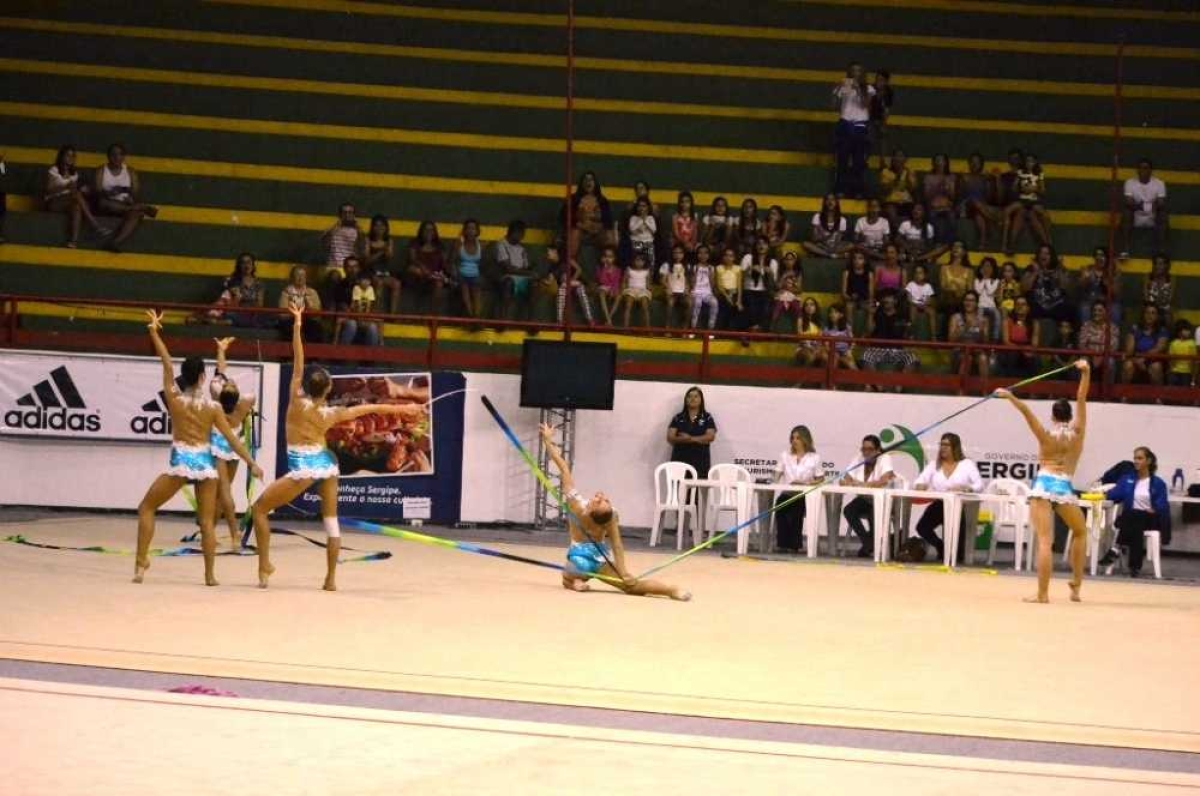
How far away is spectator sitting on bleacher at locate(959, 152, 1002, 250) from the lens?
73.4 ft

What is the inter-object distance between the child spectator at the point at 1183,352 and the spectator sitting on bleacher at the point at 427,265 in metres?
8.46

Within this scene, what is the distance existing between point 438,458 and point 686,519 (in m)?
2.75

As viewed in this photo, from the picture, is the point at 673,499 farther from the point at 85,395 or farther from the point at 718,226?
the point at 85,395

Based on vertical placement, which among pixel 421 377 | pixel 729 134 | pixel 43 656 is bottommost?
pixel 43 656

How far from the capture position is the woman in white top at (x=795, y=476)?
17.2 m

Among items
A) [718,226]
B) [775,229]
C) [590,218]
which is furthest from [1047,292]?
[590,218]

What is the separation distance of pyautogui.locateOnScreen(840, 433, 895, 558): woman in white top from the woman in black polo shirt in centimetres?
156

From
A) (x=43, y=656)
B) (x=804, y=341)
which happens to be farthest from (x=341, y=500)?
(x=43, y=656)

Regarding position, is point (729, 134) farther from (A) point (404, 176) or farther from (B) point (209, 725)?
(B) point (209, 725)

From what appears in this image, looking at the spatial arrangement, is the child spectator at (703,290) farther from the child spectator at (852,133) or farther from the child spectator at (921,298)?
the child spectator at (852,133)

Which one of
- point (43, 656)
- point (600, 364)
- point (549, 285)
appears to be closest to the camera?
point (43, 656)

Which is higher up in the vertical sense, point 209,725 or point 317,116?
point 317,116

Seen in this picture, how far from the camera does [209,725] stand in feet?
23.8

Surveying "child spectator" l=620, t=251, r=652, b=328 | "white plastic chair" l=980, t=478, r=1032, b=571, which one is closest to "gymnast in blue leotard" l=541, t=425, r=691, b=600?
"white plastic chair" l=980, t=478, r=1032, b=571
